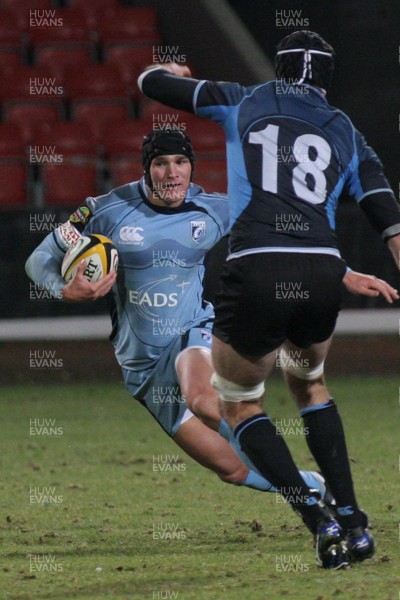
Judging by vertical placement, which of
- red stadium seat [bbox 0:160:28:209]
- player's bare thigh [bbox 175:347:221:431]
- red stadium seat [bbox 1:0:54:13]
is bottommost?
red stadium seat [bbox 0:160:28:209]

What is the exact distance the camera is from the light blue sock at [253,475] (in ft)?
15.3

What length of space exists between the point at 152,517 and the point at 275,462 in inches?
54.1

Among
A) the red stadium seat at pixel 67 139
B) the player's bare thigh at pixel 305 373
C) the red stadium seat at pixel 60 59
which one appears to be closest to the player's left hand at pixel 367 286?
the player's bare thigh at pixel 305 373

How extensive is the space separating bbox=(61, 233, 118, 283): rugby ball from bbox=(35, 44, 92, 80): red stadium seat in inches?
298

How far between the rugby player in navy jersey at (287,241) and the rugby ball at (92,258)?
95 cm

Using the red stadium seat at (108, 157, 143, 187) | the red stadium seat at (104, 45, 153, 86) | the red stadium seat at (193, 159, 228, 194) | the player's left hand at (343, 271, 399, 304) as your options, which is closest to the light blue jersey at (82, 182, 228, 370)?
the player's left hand at (343, 271, 399, 304)

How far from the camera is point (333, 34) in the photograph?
482 inches

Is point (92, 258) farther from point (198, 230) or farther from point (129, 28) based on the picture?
point (129, 28)

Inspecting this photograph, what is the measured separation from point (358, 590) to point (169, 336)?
1886 mm

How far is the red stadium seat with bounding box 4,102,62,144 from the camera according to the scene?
473 inches

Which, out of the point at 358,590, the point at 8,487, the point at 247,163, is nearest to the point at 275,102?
the point at 247,163

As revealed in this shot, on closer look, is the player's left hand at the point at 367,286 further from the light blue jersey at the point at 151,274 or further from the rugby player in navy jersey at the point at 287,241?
the light blue jersey at the point at 151,274

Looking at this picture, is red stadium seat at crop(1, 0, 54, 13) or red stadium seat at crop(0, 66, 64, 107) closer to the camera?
red stadium seat at crop(0, 66, 64, 107)

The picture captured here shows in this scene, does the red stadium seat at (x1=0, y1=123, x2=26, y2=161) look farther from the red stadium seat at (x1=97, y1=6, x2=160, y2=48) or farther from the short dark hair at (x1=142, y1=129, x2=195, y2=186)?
the short dark hair at (x1=142, y1=129, x2=195, y2=186)
